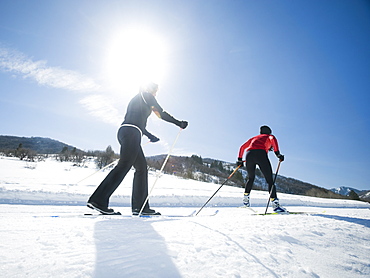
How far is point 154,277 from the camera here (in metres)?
0.82

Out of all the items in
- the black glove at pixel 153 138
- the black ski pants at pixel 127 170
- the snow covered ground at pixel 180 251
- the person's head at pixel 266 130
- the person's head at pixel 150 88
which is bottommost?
the snow covered ground at pixel 180 251

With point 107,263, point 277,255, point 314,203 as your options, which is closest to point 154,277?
Answer: point 107,263

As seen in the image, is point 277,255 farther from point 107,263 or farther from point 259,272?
point 107,263

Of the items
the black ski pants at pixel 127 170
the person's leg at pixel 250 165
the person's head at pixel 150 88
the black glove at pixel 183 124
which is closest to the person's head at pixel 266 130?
the person's leg at pixel 250 165

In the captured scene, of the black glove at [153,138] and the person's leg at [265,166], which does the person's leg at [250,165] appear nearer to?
the person's leg at [265,166]

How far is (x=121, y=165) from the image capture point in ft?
8.21

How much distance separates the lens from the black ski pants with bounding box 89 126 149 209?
2.38 metres

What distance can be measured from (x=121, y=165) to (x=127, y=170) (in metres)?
0.13

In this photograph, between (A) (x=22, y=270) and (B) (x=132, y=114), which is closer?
(A) (x=22, y=270)

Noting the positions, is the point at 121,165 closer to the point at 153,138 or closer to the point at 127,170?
the point at 127,170

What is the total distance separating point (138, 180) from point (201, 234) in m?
1.64

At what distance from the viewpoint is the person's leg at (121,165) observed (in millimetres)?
2371

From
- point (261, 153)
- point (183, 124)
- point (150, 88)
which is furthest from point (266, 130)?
point (150, 88)

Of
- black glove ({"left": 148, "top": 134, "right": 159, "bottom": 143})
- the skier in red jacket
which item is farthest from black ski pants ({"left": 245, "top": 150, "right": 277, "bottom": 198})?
black glove ({"left": 148, "top": 134, "right": 159, "bottom": 143})
